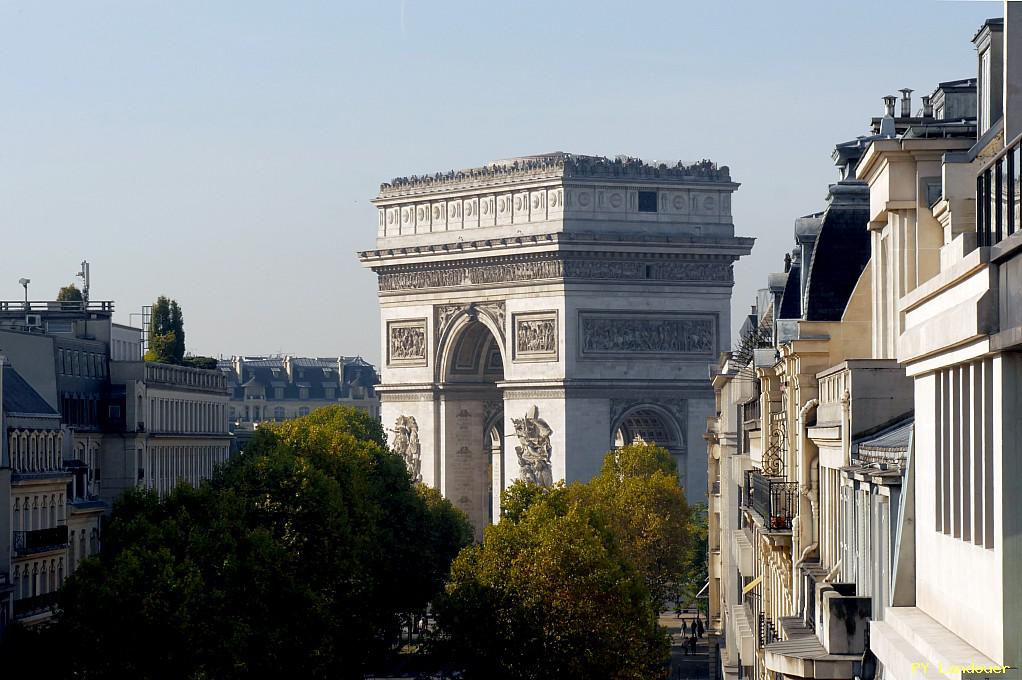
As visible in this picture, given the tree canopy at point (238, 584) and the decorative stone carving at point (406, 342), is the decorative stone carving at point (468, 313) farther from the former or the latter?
the tree canopy at point (238, 584)

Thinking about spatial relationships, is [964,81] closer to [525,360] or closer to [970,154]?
[970,154]

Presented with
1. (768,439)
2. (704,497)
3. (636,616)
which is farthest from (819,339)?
(704,497)

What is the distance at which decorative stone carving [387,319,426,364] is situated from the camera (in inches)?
4985

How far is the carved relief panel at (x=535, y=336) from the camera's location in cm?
11806

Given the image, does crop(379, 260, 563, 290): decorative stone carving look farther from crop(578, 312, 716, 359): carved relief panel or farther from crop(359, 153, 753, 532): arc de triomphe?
crop(578, 312, 716, 359): carved relief panel

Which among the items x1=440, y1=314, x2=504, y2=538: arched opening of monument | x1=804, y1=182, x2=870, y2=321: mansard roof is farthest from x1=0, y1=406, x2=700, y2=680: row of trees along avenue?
x1=440, y1=314, x2=504, y2=538: arched opening of monument

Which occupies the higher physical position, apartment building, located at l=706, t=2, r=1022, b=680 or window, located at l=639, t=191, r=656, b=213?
window, located at l=639, t=191, r=656, b=213

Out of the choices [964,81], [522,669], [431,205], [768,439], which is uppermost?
[431,205]

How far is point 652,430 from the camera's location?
118 metres

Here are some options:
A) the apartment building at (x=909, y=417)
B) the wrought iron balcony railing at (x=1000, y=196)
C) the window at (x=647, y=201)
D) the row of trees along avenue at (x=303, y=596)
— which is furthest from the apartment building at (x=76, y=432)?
the wrought iron balcony railing at (x=1000, y=196)

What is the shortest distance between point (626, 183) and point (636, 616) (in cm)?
6123

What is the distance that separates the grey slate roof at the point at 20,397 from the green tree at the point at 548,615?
10.8m

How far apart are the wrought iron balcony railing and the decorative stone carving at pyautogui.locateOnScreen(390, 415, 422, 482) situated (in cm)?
11262

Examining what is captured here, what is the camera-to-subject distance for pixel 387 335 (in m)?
129
